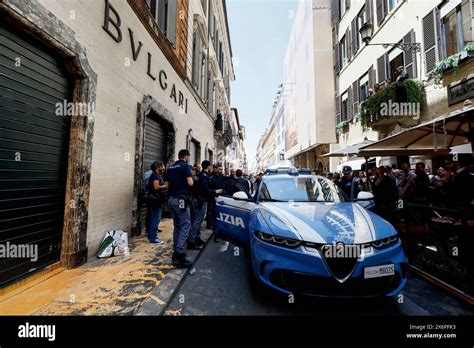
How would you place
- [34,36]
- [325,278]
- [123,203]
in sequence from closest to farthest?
1. [325,278]
2. [34,36]
3. [123,203]

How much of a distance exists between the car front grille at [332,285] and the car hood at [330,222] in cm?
38

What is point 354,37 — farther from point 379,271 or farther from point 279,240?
point 279,240

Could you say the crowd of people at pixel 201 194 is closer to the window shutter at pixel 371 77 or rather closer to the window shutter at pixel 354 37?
the window shutter at pixel 371 77

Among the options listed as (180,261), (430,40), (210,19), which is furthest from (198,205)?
(210,19)

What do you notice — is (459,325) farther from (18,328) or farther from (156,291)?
(18,328)

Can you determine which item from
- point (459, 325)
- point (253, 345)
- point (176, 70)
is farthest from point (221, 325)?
point (176, 70)

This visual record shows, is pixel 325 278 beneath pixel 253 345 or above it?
above

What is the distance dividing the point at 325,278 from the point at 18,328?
3183mm

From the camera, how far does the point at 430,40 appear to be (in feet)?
27.2

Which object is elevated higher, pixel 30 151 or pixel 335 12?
pixel 335 12

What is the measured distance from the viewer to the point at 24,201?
318cm

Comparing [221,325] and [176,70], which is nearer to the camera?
[221,325]

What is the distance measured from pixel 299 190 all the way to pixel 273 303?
1770 mm

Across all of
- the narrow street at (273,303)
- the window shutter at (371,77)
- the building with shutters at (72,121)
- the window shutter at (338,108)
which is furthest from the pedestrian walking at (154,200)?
the window shutter at (338,108)
